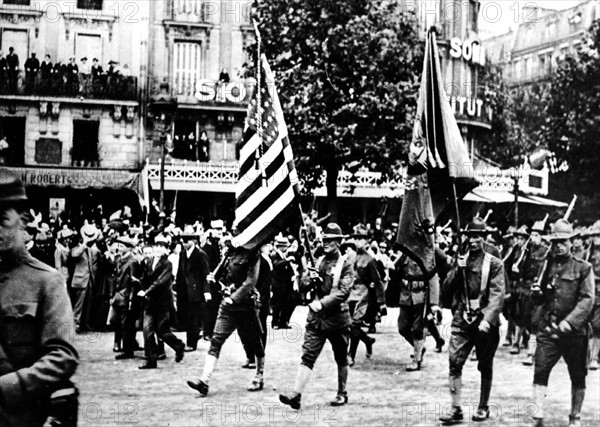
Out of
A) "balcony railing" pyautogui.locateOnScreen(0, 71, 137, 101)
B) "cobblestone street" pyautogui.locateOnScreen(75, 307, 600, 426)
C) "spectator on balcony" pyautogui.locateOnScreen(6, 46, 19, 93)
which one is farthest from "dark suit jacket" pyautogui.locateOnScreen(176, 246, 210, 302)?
"balcony railing" pyautogui.locateOnScreen(0, 71, 137, 101)

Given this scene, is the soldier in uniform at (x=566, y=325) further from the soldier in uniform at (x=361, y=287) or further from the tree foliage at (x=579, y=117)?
the tree foliage at (x=579, y=117)

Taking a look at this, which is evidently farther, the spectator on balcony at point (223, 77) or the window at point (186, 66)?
the window at point (186, 66)

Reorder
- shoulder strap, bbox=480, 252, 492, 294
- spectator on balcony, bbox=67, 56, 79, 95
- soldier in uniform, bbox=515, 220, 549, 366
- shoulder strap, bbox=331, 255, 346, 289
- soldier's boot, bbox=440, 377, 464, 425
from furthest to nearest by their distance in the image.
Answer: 1. spectator on balcony, bbox=67, 56, 79, 95
2. soldier in uniform, bbox=515, 220, 549, 366
3. shoulder strap, bbox=331, 255, 346, 289
4. shoulder strap, bbox=480, 252, 492, 294
5. soldier's boot, bbox=440, 377, 464, 425

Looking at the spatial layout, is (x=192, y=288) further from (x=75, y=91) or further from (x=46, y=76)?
(x=46, y=76)

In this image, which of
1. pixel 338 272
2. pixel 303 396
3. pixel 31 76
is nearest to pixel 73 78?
pixel 31 76

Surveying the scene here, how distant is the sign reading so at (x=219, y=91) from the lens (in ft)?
117

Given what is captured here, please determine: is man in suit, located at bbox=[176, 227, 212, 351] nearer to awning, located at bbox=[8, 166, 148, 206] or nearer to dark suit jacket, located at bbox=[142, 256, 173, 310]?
dark suit jacket, located at bbox=[142, 256, 173, 310]

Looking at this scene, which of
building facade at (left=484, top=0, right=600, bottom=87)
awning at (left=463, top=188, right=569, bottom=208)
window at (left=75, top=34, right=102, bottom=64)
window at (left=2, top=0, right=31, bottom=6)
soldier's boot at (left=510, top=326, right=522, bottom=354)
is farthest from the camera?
building facade at (left=484, top=0, right=600, bottom=87)

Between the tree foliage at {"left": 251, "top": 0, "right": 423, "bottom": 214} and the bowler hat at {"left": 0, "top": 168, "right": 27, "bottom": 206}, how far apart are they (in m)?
21.1

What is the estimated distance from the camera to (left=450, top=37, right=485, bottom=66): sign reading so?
40438 millimetres

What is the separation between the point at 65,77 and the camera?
33.8m

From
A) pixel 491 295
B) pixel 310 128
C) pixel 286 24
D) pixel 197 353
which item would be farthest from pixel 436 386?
pixel 286 24

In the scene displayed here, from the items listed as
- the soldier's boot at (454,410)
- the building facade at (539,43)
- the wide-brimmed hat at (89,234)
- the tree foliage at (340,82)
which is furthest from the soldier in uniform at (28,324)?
the building facade at (539,43)

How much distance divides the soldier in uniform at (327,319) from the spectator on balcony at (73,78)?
79.1 ft
